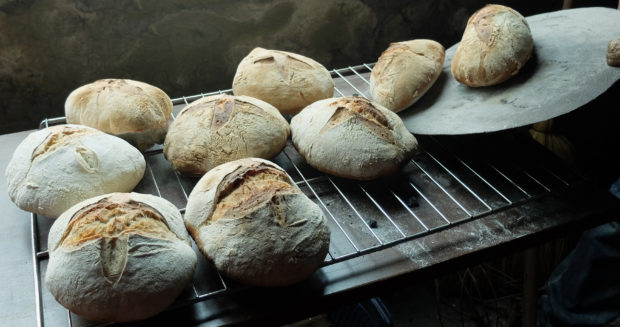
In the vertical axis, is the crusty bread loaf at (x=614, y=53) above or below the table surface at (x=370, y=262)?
above

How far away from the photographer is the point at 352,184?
137 cm

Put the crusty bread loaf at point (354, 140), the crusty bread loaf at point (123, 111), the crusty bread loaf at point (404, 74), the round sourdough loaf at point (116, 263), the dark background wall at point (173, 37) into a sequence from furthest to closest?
1. the dark background wall at point (173, 37)
2. the crusty bread loaf at point (404, 74)
3. the crusty bread loaf at point (123, 111)
4. the crusty bread loaf at point (354, 140)
5. the round sourdough loaf at point (116, 263)

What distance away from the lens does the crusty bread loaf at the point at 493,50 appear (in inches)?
57.1

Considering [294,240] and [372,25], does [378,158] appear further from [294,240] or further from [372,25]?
[372,25]

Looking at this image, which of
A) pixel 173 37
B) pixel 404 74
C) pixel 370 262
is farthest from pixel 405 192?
pixel 173 37

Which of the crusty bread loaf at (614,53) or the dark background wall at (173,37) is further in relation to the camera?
the dark background wall at (173,37)

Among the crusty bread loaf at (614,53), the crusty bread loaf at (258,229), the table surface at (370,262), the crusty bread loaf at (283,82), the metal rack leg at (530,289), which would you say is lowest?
the metal rack leg at (530,289)

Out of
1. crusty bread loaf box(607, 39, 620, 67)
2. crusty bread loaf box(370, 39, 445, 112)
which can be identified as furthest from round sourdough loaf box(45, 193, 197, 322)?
crusty bread loaf box(607, 39, 620, 67)

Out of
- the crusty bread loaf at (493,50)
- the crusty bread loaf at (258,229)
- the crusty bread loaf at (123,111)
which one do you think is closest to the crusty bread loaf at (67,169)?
the crusty bread loaf at (123,111)

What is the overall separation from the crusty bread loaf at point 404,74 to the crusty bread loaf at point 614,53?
0.45m

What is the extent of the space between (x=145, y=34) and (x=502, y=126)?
1402 millimetres

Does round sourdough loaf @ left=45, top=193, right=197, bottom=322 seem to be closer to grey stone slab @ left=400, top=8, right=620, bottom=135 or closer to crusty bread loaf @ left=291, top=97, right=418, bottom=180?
crusty bread loaf @ left=291, top=97, right=418, bottom=180

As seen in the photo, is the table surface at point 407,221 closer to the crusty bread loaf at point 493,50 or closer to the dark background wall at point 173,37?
the crusty bread loaf at point 493,50

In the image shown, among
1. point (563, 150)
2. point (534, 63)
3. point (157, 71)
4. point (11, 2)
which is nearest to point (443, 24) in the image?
point (563, 150)
